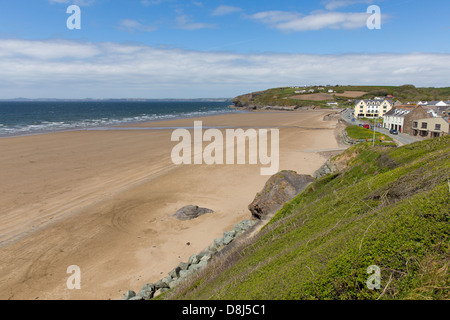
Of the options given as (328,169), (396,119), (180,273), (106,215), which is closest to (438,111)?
(396,119)

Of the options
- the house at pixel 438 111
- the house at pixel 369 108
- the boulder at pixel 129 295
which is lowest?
the boulder at pixel 129 295

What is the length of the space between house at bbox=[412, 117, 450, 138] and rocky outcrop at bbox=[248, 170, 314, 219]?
35393 millimetres

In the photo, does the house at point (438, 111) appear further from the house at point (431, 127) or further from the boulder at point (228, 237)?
the boulder at point (228, 237)

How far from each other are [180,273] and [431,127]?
47.8 metres

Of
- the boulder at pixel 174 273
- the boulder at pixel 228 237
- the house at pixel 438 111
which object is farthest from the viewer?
the house at pixel 438 111

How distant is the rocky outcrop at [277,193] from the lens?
1513 centimetres

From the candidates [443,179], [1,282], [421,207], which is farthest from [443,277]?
[1,282]

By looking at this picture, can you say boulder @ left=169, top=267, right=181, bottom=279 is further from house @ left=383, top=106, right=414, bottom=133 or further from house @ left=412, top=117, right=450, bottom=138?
house @ left=383, top=106, right=414, bottom=133

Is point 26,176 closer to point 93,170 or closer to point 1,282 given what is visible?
point 93,170

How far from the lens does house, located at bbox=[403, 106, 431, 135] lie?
48.0 m

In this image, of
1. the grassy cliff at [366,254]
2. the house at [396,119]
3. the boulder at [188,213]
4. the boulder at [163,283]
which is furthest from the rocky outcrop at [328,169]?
the house at [396,119]

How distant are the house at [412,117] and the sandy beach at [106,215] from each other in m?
25.5

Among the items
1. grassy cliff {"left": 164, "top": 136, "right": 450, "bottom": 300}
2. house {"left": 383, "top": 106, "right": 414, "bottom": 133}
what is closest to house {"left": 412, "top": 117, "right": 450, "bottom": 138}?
house {"left": 383, "top": 106, "right": 414, "bottom": 133}
